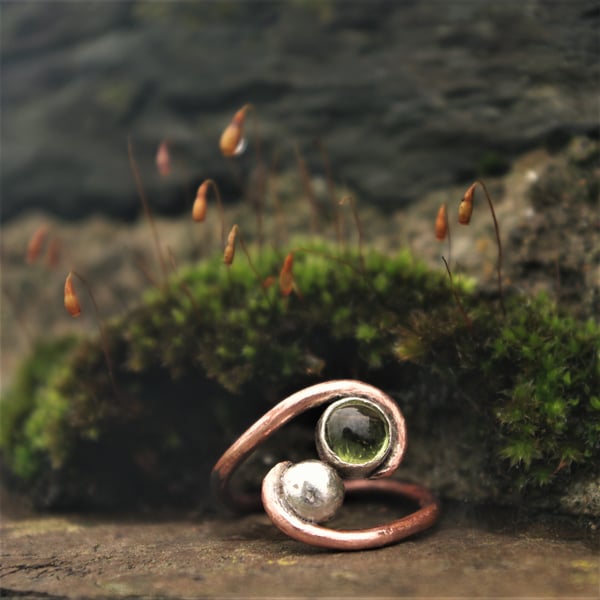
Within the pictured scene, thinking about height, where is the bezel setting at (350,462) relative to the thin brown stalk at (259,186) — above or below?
below

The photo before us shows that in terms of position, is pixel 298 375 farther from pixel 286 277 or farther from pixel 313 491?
pixel 313 491

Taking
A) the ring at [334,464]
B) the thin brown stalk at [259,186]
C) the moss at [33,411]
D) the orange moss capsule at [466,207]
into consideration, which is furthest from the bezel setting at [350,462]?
the moss at [33,411]

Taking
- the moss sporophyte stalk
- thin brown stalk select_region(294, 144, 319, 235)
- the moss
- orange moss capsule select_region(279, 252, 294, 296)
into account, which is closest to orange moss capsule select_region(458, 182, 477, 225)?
the moss sporophyte stalk

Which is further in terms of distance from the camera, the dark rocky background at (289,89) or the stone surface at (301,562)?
the dark rocky background at (289,89)

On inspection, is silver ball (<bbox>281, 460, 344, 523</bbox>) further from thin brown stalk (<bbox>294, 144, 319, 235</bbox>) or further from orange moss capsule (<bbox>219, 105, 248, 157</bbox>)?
thin brown stalk (<bbox>294, 144, 319, 235</bbox>)

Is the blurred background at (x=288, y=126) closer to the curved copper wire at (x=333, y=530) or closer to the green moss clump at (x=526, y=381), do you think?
the green moss clump at (x=526, y=381)

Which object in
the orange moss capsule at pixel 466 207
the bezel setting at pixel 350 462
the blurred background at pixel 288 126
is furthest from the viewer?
the blurred background at pixel 288 126

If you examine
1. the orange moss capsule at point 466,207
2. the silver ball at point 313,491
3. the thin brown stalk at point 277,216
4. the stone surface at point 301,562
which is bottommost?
the stone surface at point 301,562

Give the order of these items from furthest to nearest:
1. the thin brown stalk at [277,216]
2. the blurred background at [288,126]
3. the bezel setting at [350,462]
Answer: the thin brown stalk at [277,216], the blurred background at [288,126], the bezel setting at [350,462]
